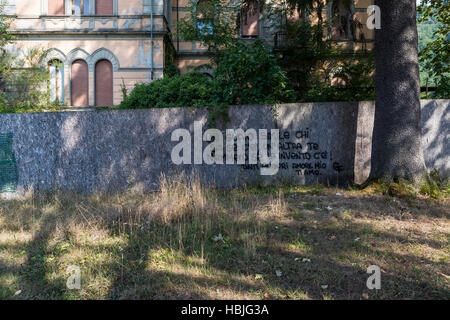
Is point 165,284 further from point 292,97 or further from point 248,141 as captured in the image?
point 292,97

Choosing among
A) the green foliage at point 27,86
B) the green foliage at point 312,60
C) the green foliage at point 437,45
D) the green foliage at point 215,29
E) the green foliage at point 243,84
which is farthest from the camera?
the green foliage at point 27,86

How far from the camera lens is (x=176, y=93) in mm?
8492

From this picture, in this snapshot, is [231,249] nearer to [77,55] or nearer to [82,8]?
[77,55]

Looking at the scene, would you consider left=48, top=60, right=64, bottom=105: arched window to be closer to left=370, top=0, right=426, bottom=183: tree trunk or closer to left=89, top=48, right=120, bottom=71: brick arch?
left=89, top=48, right=120, bottom=71: brick arch

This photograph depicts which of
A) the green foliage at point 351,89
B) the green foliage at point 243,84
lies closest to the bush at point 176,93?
the green foliage at point 243,84

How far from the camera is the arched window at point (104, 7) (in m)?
15.8

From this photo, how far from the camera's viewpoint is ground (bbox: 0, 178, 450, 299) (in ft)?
9.18

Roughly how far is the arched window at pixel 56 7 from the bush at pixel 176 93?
35.4 feet

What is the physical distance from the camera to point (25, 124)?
689 cm

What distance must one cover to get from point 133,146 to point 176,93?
2471 millimetres

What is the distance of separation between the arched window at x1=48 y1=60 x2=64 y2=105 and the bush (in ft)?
28.0

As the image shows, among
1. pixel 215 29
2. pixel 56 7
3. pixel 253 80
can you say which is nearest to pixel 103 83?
pixel 56 7

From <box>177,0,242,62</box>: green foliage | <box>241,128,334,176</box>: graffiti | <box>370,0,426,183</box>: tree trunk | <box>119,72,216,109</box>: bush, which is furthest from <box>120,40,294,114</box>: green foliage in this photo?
<box>177,0,242,62</box>: green foliage

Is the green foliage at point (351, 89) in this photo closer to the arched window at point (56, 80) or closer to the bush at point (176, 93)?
the bush at point (176, 93)
